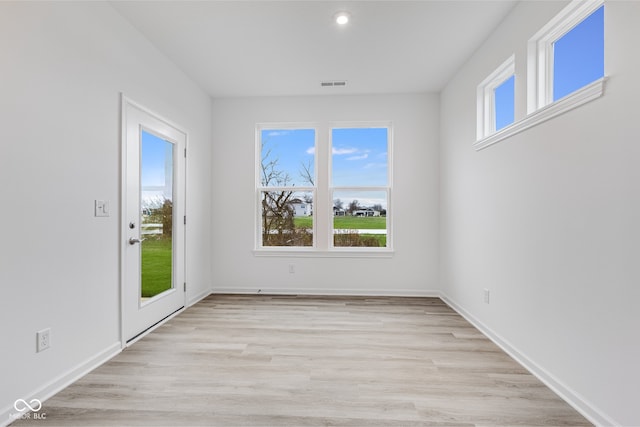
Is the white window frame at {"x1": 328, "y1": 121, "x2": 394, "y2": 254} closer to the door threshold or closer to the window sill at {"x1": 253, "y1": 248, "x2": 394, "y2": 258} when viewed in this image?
the window sill at {"x1": 253, "y1": 248, "x2": 394, "y2": 258}

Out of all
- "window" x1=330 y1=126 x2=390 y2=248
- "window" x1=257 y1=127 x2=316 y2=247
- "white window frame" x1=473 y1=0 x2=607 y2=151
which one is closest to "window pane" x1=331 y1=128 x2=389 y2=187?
"window" x1=330 y1=126 x2=390 y2=248

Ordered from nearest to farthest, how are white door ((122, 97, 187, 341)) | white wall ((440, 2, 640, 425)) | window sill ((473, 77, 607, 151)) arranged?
white wall ((440, 2, 640, 425)) < window sill ((473, 77, 607, 151)) < white door ((122, 97, 187, 341))

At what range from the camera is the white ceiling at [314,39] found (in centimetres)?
242

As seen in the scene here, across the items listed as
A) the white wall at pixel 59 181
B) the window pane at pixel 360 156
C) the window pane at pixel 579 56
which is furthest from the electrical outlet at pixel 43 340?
the window pane at pixel 579 56

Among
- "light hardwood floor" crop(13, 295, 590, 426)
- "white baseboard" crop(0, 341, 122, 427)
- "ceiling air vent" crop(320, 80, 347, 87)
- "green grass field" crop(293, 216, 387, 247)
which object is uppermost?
"ceiling air vent" crop(320, 80, 347, 87)

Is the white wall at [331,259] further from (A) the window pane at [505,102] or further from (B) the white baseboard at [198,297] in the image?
(A) the window pane at [505,102]

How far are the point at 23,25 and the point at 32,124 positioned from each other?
0.55m

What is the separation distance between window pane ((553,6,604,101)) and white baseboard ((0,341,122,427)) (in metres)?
3.71

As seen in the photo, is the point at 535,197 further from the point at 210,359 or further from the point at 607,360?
the point at 210,359

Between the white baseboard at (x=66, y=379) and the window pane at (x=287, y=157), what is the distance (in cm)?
265

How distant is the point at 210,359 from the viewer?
2352 millimetres

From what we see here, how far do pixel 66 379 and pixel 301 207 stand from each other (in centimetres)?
297

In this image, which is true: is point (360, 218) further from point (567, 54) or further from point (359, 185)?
point (567, 54)

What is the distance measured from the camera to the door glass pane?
2846 mm
